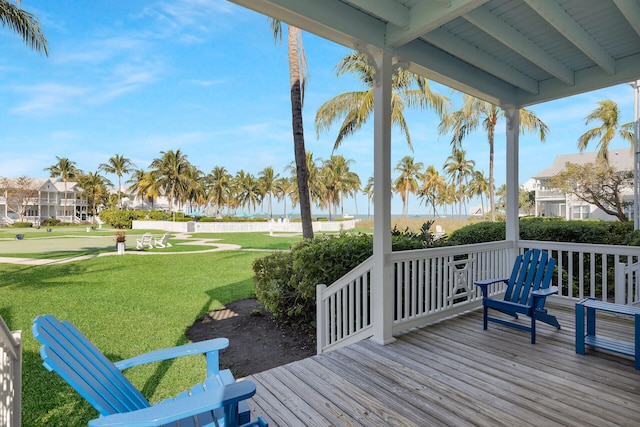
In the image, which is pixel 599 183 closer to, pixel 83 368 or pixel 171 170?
pixel 83 368

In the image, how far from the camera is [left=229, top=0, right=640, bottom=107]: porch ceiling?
8.75 ft

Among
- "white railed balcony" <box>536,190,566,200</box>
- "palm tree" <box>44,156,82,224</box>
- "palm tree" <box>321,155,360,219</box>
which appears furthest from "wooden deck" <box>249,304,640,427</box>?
"palm tree" <box>44,156,82,224</box>

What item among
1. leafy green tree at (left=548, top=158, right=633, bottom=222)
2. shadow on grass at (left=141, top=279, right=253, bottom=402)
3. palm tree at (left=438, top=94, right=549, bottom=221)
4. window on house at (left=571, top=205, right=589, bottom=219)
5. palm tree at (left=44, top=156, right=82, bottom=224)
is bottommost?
shadow on grass at (left=141, top=279, right=253, bottom=402)

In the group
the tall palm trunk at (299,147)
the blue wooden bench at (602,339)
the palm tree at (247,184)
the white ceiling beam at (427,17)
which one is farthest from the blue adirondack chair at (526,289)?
the palm tree at (247,184)

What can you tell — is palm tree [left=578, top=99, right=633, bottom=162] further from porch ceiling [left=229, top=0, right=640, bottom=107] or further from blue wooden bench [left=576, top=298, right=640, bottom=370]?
blue wooden bench [left=576, top=298, right=640, bottom=370]

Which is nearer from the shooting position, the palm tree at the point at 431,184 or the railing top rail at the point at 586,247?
the railing top rail at the point at 586,247

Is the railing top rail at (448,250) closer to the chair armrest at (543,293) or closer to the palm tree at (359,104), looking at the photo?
the chair armrest at (543,293)

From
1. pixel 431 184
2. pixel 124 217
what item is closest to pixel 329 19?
pixel 431 184

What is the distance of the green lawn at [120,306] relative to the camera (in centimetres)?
379

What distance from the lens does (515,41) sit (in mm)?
3266

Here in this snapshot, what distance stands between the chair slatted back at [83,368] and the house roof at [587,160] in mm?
21196

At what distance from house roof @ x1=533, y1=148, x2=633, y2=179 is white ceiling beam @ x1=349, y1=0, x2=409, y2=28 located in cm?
1879

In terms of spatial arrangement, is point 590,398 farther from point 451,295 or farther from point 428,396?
point 451,295

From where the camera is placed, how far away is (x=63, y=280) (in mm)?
9453
